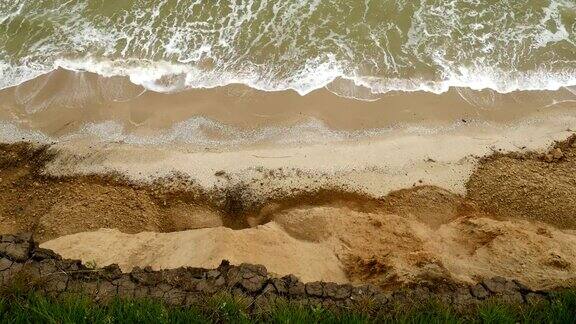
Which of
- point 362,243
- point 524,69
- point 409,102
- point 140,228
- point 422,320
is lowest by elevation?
point 140,228

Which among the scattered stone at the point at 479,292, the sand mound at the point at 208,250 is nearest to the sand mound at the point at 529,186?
the scattered stone at the point at 479,292

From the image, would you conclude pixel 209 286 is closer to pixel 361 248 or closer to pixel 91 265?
pixel 91 265

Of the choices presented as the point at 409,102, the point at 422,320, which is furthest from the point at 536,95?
the point at 422,320

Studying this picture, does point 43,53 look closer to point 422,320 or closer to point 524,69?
point 422,320

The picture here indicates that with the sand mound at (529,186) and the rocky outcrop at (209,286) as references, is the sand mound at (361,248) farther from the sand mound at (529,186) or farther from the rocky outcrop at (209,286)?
the rocky outcrop at (209,286)

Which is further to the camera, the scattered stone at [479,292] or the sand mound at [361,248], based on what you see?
the sand mound at [361,248]

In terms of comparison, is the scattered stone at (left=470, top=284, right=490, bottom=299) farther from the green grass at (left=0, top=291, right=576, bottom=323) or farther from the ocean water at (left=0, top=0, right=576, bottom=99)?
the ocean water at (left=0, top=0, right=576, bottom=99)
